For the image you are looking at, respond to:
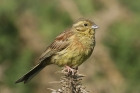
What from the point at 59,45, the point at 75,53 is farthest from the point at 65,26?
the point at 75,53

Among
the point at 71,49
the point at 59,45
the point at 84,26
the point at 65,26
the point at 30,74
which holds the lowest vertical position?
the point at 30,74

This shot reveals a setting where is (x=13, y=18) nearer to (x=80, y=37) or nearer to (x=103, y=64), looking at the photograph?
(x=103, y=64)

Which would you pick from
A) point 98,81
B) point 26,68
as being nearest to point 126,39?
point 98,81

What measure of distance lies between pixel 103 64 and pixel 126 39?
3.15 feet

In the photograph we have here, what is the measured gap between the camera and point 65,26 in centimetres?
1002

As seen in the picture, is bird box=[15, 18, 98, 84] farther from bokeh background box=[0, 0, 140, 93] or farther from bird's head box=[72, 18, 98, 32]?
bokeh background box=[0, 0, 140, 93]

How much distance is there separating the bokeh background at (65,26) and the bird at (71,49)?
0.97 metres

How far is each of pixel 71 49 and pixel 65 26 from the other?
11.7 feet

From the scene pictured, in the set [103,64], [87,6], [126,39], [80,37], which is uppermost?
[87,6]

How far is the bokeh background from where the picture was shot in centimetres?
815

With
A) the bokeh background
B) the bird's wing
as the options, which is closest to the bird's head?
the bird's wing

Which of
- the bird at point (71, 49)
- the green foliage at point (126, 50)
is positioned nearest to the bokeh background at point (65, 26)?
the green foliage at point (126, 50)

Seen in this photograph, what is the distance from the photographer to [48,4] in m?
10.9

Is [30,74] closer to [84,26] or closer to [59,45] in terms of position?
[59,45]
